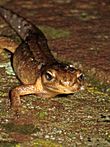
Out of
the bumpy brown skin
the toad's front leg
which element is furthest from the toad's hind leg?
the toad's front leg

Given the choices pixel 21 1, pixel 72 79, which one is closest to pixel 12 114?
pixel 72 79

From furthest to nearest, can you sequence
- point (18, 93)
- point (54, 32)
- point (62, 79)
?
1. point (54, 32)
2. point (18, 93)
3. point (62, 79)

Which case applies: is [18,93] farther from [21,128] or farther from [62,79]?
[21,128]

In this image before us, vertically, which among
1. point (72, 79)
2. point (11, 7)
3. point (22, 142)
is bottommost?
point (22, 142)

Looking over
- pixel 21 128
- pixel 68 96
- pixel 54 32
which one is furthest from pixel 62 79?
pixel 54 32

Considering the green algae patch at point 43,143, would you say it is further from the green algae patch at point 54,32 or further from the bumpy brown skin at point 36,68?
the green algae patch at point 54,32

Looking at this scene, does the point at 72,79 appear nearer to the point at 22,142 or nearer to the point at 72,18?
the point at 22,142

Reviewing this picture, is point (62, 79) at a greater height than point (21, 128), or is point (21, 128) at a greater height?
point (62, 79)
